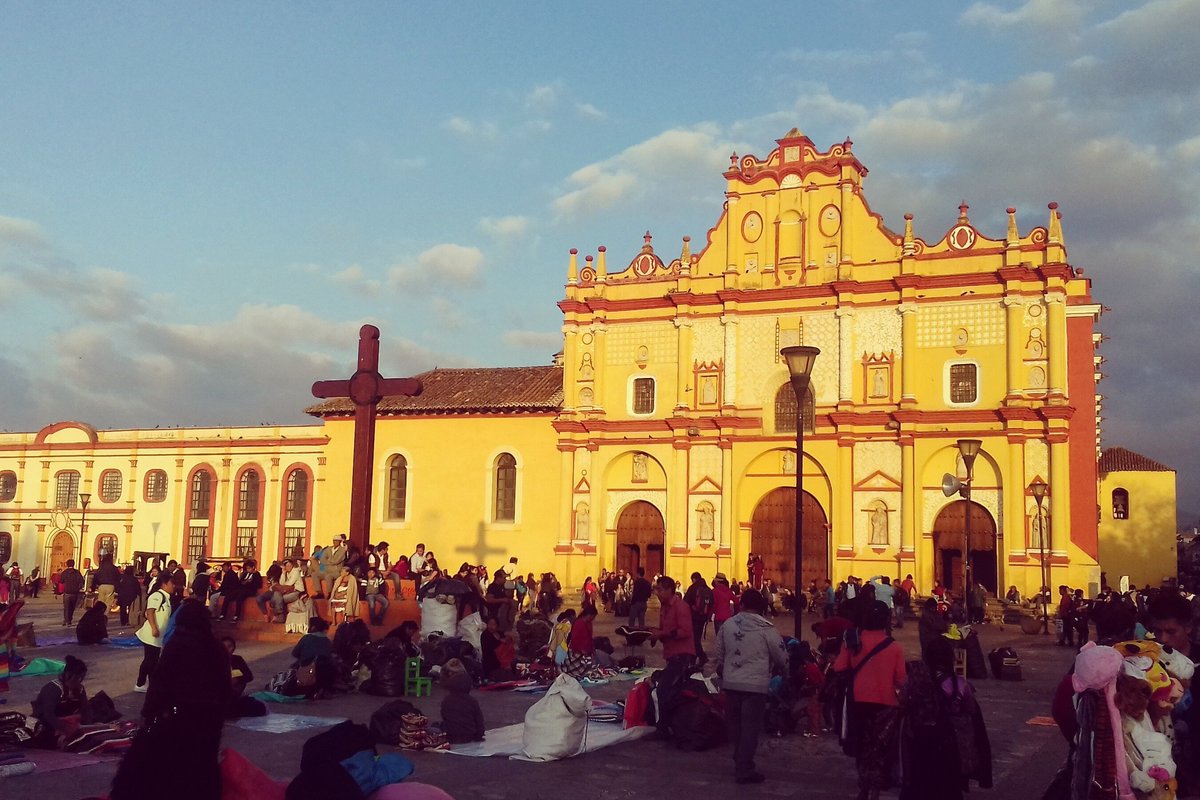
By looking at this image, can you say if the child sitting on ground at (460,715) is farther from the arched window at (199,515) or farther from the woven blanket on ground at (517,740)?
the arched window at (199,515)

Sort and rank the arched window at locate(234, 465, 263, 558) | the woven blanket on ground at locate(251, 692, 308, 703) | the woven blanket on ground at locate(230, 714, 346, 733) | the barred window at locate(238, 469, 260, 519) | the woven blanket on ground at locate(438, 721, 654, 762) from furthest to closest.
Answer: the barred window at locate(238, 469, 260, 519) → the arched window at locate(234, 465, 263, 558) → the woven blanket on ground at locate(251, 692, 308, 703) → the woven blanket on ground at locate(230, 714, 346, 733) → the woven blanket on ground at locate(438, 721, 654, 762)

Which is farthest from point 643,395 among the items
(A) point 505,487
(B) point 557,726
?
(B) point 557,726

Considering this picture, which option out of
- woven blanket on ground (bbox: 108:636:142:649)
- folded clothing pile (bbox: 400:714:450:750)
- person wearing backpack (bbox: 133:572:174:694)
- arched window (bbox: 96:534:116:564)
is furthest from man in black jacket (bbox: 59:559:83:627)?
arched window (bbox: 96:534:116:564)

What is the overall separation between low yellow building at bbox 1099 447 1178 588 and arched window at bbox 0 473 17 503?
4817cm

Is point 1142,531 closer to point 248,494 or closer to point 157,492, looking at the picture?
point 248,494

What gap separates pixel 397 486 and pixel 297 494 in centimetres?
441

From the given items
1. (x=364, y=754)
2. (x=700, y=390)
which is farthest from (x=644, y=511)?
(x=364, y=754)

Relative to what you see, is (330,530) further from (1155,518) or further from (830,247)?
(1155,518)

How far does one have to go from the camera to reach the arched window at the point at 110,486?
44875 mm

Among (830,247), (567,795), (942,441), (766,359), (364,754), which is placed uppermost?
(830,247)

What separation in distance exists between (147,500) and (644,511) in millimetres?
20804

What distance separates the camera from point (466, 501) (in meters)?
39.1

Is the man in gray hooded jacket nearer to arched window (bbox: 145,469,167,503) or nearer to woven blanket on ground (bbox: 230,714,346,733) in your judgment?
woven blanket on ground (bbox: 230,714,346,733)

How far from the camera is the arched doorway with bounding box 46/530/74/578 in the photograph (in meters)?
44.9
